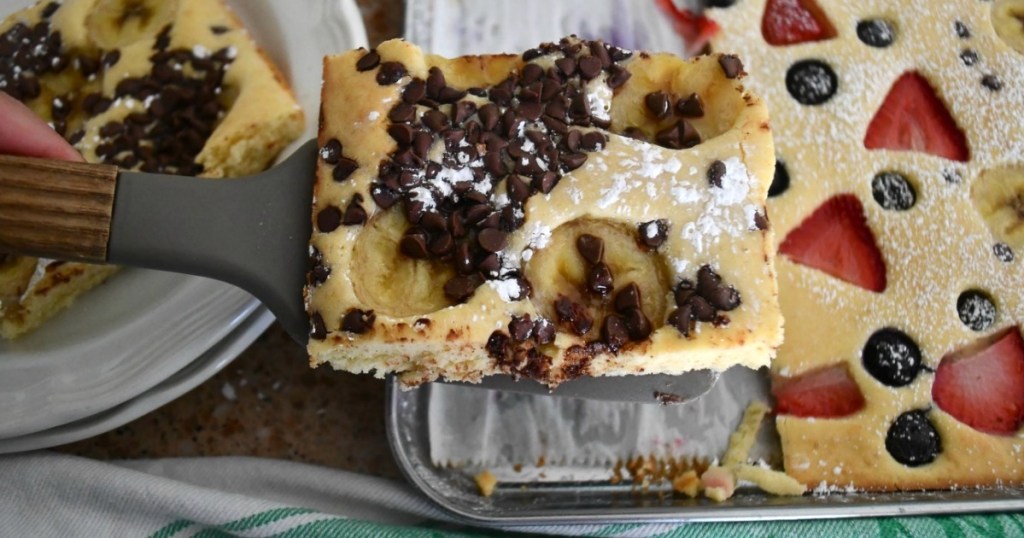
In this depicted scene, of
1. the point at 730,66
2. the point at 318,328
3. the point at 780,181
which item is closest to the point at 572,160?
the point at 730,66

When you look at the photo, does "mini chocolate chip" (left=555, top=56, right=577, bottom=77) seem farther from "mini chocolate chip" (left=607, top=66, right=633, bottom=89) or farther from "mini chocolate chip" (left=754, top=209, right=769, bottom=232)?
"mini chocolate chip" (left=754, top=209, right=769, bottom=232)

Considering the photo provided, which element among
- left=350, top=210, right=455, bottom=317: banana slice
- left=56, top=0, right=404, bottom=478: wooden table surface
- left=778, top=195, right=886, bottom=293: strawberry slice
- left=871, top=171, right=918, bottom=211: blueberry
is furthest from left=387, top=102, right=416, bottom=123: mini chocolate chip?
left=871, top=171, right=918, bottom=211: blueberry

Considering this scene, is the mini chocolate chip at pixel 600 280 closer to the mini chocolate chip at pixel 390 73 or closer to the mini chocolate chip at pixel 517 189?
the mini chocolate chip at pixel 517 189

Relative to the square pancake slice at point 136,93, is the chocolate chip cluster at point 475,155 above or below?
above

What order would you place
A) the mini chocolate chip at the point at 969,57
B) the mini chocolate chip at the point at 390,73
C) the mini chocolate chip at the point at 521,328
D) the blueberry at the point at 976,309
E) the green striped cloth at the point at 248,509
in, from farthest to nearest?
the mini chocolate chip at the point at 969,57 < the blueberry at the point at 976,309 < the green striped cloth at the point at 248,509 < the mini chocolate chip at the point at 390,73 < the mini chocolate chip at the point at 521,328

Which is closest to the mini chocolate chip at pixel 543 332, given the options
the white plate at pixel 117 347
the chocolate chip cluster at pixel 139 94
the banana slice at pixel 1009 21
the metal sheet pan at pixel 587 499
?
the metal sheet pan at pixel 587 499

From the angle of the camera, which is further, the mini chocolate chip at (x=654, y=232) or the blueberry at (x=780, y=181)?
the blueberry at (x=780, y=181)
